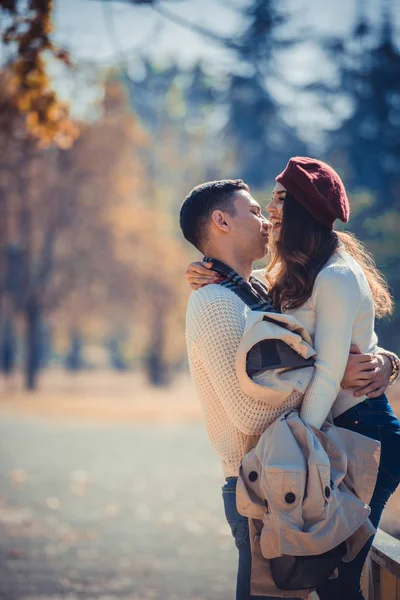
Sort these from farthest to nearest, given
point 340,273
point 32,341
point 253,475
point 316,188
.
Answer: point 32,341 → point 316,188 → point 340,273 → point 253,475

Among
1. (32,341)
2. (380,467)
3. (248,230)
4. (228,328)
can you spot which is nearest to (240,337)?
(228,328)

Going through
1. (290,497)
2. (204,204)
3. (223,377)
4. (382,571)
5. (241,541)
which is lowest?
(382,571)

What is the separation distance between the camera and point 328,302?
310 cm

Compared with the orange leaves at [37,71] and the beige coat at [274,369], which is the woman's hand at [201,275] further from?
the orange leaves at [37,71]

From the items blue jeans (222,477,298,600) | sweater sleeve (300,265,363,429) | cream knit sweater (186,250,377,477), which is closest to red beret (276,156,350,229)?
cream knit sweater (186,250,377,477)

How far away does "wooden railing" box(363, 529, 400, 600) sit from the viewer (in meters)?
3.33

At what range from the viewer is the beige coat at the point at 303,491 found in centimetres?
286

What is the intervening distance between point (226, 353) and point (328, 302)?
419 millimetres

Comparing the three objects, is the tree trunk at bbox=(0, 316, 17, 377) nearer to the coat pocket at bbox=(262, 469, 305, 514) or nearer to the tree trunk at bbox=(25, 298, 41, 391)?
the tree trunk at bbox=(25, 298, 41, 391)

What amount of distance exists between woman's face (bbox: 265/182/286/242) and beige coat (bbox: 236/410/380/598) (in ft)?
2.59

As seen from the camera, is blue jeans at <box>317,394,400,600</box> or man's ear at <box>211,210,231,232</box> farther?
man's ear at <box>211,210,231,232</box>

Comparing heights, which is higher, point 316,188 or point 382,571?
point 316,188

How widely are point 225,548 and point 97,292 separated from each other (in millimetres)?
24277

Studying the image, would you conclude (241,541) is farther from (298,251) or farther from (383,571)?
(298,251)
